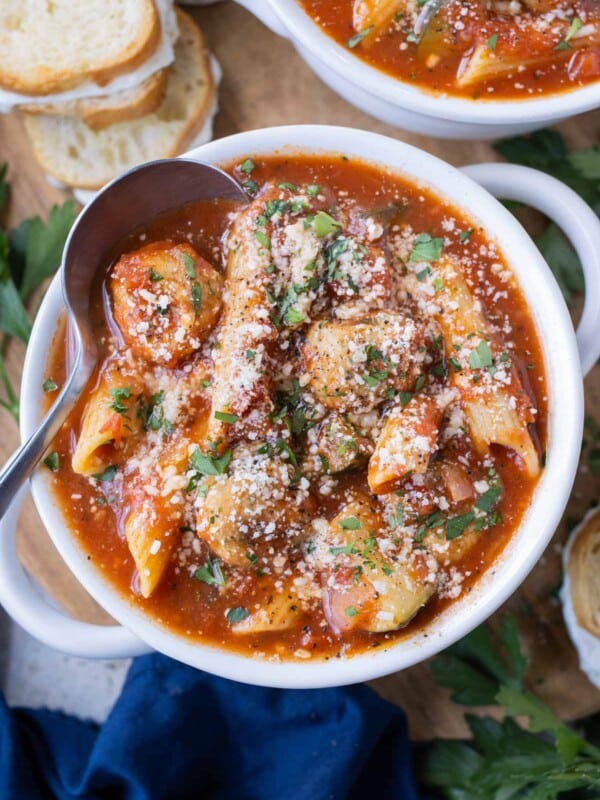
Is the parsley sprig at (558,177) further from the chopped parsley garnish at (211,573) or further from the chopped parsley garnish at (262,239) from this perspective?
the chopped parsley garnish at (211,573)

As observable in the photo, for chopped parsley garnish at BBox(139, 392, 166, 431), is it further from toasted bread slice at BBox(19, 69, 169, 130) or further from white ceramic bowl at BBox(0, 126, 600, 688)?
toasted bread slice at BBox(19, 69, 169, 130)

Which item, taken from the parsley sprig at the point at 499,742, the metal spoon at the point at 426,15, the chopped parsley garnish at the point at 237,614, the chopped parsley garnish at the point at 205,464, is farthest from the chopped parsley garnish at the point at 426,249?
the parsley sprig at the point at 499,742

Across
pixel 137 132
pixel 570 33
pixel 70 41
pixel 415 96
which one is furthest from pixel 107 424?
pixel 570 33

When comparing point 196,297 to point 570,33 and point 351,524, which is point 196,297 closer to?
point 351,524

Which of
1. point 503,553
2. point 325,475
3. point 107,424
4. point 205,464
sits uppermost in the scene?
point 107,424

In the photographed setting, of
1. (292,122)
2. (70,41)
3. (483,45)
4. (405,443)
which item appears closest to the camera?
(405,443)

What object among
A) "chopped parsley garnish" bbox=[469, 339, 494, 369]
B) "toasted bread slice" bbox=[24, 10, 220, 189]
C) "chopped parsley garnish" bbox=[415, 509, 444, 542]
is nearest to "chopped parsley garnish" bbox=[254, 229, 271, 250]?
"chopped parsley garnish" bbox=[469, 339, 494, 369]
